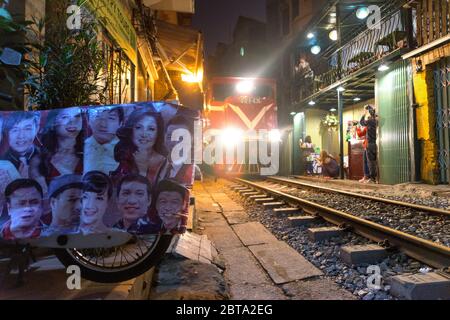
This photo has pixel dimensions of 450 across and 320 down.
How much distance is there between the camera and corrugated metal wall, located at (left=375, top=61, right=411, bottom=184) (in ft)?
34.8

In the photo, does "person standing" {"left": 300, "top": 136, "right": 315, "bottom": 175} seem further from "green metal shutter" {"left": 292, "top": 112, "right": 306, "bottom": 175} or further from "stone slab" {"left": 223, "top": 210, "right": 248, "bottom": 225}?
"stone slab" {"left": 223, "top": 210, "right": 248, "bottom": 225}

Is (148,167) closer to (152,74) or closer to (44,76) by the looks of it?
(44,76)

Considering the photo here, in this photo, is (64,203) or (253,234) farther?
(253,234)

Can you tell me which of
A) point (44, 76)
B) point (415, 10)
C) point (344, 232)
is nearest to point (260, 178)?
point (415, 10)

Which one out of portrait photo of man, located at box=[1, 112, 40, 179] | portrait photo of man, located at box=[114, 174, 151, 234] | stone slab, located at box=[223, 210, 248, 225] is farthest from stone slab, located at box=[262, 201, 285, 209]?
portrait photo of man, located at box=[1, 112, 40, 179]

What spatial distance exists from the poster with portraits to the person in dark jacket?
36.1 ft

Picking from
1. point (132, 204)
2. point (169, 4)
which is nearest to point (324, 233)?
point (132, 204)

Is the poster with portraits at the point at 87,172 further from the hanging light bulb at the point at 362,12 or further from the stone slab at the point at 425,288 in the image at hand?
the hanging light bulb at the point at 362,12

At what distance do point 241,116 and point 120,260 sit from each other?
40.2 ft

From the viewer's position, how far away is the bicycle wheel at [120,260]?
2822 mm

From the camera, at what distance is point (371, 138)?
40.1 feet

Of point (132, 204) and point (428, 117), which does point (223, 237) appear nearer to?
point (132, 204)

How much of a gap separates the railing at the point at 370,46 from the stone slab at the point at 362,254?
8.72 meters
